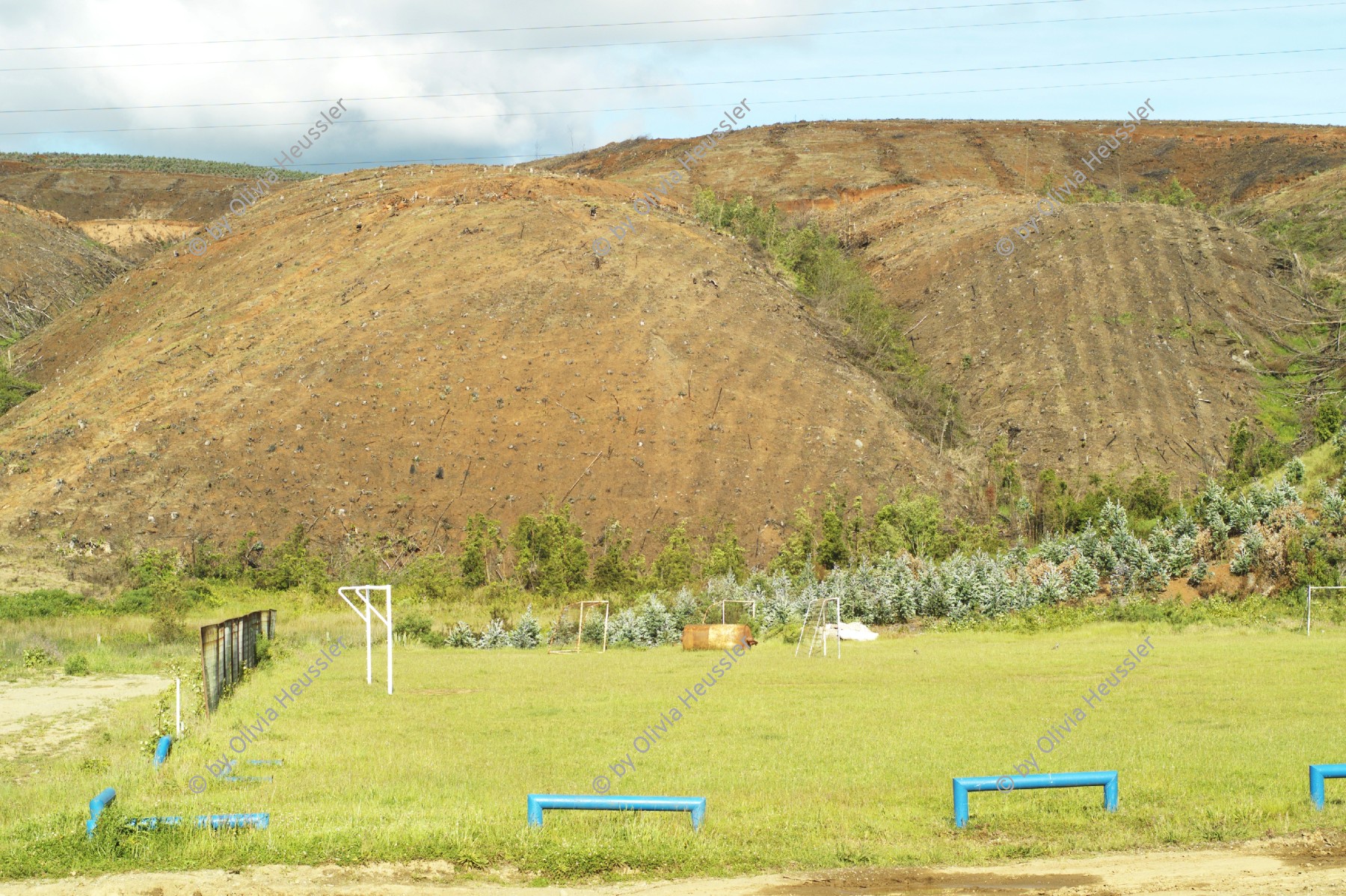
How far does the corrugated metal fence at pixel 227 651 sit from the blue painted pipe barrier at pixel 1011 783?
10123 mm

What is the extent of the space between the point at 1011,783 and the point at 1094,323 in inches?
2044

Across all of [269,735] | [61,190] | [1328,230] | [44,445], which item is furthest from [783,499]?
[61,190]

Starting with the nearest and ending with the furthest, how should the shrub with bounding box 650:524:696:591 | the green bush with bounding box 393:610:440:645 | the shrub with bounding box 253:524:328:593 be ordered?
the green bush with bounding box 393:610:440:645
the shrub with bounding box 650:524:696:591
the shrub with bounding box 253:524:328:593

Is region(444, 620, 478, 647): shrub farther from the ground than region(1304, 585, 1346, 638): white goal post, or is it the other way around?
region(1304, 585, 1346, 638): white goal post

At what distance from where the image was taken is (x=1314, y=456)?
39938 millimetres

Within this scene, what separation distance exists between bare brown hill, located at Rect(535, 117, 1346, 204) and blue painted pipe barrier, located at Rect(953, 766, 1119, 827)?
7314cm

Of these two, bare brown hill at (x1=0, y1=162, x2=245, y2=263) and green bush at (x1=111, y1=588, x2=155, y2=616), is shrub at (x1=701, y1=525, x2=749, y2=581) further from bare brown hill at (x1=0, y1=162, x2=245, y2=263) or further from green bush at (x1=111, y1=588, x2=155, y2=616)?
bare brown hill at (x1=0, y1=162, x2=245, y2=263)

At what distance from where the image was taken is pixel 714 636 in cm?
2980

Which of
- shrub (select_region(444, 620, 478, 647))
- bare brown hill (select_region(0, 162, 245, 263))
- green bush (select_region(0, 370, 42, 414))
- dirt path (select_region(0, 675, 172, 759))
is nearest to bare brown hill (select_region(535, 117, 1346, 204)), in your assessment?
bare brown hill (select_region(0, 162, 245, 263))

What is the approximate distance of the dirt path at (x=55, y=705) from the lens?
696 inches

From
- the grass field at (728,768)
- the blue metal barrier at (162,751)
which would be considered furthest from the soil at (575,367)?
the blue metal barrier at (162,751)

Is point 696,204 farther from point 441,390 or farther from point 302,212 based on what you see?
point 441,390

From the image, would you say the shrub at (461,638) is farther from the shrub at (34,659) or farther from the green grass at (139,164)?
the green grass at (139,164)

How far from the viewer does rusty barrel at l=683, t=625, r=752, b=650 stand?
2959 centimetres
